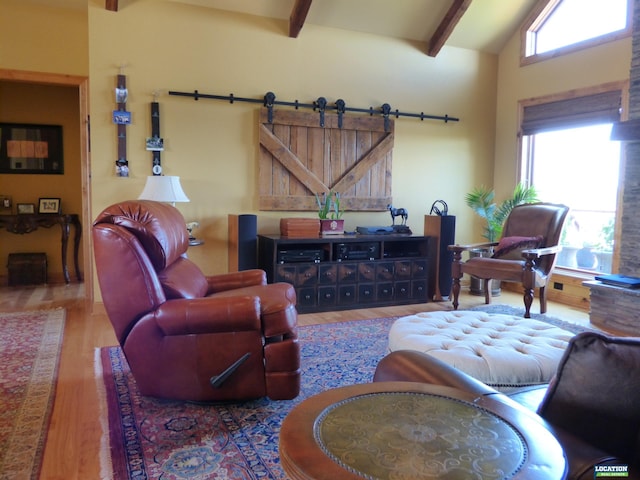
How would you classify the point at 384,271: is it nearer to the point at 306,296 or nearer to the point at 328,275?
the point at 328,275

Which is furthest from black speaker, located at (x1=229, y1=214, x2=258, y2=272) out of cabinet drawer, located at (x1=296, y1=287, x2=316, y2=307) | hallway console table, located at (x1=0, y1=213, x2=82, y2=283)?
hallway console table, located at (x1=0, y1=213, x2=82, y2=283)

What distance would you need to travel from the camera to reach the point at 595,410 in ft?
2.95

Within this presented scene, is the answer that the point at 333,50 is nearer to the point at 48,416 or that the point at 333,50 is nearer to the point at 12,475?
the point at 48,416

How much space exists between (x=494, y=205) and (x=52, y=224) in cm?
508

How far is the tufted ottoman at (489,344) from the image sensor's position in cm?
190

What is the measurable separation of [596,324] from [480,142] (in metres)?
2.56

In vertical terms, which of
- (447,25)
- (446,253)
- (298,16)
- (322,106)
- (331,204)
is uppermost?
(447,25)

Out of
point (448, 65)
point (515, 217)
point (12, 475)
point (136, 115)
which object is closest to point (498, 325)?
point (12, 475)

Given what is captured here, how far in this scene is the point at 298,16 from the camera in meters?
4.46

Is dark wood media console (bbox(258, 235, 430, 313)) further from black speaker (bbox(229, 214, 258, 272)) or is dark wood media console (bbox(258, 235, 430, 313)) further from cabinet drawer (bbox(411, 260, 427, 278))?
black speaker (bbox(229, 214, 258, 272))

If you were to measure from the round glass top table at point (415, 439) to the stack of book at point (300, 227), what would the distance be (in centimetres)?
311

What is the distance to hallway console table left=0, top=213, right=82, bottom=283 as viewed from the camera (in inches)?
212

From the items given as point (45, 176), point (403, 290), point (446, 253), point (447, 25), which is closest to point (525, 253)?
point (446, 253)

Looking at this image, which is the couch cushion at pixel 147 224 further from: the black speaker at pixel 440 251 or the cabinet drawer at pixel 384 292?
the black speaker at pixel 440 251
